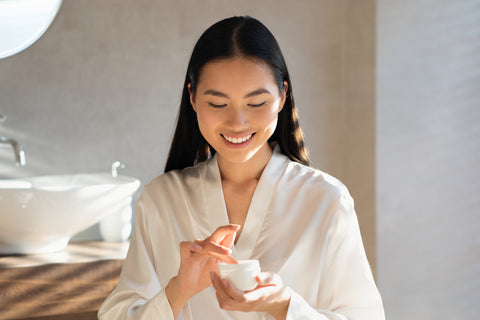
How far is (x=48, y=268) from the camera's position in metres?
2.26

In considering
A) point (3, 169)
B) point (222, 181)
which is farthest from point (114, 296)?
point (3, 169)

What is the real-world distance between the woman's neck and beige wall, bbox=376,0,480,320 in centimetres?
130

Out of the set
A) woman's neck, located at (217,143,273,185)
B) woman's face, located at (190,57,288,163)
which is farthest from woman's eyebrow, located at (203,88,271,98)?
woman's neck, located at (217,143,273,185)

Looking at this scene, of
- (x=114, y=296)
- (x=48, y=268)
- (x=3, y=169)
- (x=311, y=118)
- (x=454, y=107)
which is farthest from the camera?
(x=311, y=118)

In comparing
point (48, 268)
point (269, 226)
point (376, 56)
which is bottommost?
point (48, 268)

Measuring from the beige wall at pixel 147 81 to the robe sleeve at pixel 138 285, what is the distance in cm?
124

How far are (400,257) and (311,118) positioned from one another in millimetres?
788

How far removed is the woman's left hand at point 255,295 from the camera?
3.72 feet

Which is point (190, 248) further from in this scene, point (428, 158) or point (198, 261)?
point (428, 158)

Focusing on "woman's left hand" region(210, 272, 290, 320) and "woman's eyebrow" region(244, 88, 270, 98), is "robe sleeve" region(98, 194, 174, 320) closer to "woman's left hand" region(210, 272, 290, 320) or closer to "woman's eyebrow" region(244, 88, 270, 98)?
"woman's left hand" region(210, 272, 290, 320)

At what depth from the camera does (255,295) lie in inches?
45.1

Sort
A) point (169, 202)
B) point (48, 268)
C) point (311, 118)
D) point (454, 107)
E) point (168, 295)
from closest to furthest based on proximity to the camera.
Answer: point (168, 295) < point (169, 202) < point (48, 268) < point (454, 107) < point (311, 118)

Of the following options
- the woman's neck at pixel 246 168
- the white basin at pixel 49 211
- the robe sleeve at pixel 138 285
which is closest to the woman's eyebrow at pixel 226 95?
the woman's neck at pixel 246 168

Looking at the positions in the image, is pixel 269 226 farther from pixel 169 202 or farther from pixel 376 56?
pixel 376 56
